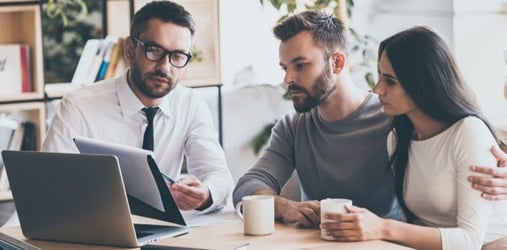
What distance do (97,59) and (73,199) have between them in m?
1.96

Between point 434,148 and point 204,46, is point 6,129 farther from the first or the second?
point 434,148

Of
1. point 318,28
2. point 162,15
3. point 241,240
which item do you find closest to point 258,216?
point 241,240

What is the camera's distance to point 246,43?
4.45 metres

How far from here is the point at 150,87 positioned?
9.15ft

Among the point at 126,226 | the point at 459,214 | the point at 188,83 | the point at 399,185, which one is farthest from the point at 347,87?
the point at 188,83

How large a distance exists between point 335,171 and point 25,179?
0.95 metres

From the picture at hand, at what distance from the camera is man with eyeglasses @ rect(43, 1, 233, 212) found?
9.12 feet

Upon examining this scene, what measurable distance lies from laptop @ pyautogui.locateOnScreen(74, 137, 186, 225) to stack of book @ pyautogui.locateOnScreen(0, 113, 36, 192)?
168 centimetres

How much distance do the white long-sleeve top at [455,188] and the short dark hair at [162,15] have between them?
2.93ft

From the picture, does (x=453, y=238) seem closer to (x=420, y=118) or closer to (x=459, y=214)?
(x=459, y=214)

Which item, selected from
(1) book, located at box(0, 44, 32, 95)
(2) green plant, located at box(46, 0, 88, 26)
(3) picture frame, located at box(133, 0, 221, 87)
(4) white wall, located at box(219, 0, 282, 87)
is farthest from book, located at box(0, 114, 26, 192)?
(4) white wall, located at box(219, 0, 282, 87)

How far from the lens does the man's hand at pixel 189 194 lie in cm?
245

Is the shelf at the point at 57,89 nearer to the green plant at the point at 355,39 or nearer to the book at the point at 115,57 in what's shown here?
the book at the point at 115,57

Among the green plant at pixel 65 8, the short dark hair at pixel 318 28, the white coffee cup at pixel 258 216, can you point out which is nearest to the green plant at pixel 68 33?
the green plant at pixel 65 8
